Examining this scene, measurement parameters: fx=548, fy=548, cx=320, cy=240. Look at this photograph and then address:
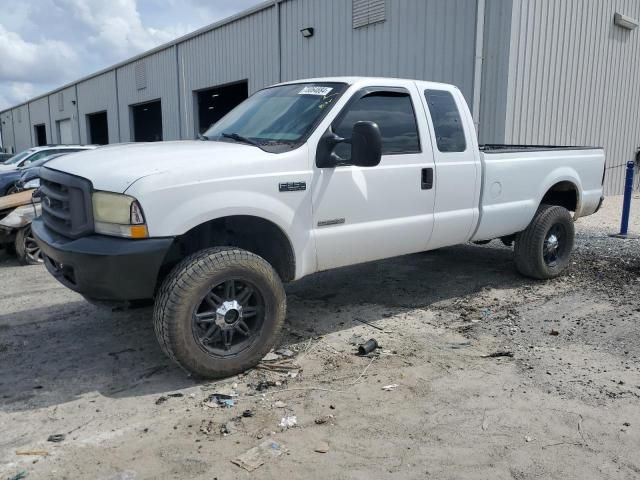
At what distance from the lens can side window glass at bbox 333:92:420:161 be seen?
4.28 m

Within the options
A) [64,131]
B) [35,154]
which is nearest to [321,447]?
[35,154]

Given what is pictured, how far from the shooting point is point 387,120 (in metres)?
4.57

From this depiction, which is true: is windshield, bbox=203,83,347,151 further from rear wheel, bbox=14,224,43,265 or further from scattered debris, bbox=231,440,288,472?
rear wheel, bbox=14,224,43,265

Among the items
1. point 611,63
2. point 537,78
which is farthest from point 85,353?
point 611,63

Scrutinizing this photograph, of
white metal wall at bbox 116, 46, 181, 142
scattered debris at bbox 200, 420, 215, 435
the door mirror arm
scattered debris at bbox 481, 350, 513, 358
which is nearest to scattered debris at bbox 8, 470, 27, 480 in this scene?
scattered debris at bbox 200, 420, 215, 435

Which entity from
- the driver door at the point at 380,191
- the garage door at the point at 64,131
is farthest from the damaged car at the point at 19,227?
the garage door at the point at 64,131

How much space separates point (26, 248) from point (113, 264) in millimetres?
4871

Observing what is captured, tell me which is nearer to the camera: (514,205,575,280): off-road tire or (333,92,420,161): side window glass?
(333,92,420,161): side window glass

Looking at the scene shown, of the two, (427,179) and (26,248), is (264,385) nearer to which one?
(427,179)

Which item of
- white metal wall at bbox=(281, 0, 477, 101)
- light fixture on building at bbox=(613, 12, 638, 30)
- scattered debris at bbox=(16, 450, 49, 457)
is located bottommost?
scattered debris at bbox=(16, 450, 49, 457)

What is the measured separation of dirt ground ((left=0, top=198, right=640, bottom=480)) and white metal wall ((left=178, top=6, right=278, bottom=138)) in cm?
1209

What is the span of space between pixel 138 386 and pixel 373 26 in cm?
1110

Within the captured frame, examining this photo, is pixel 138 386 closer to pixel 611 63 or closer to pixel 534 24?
pixel 534 24

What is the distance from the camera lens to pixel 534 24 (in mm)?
10672
